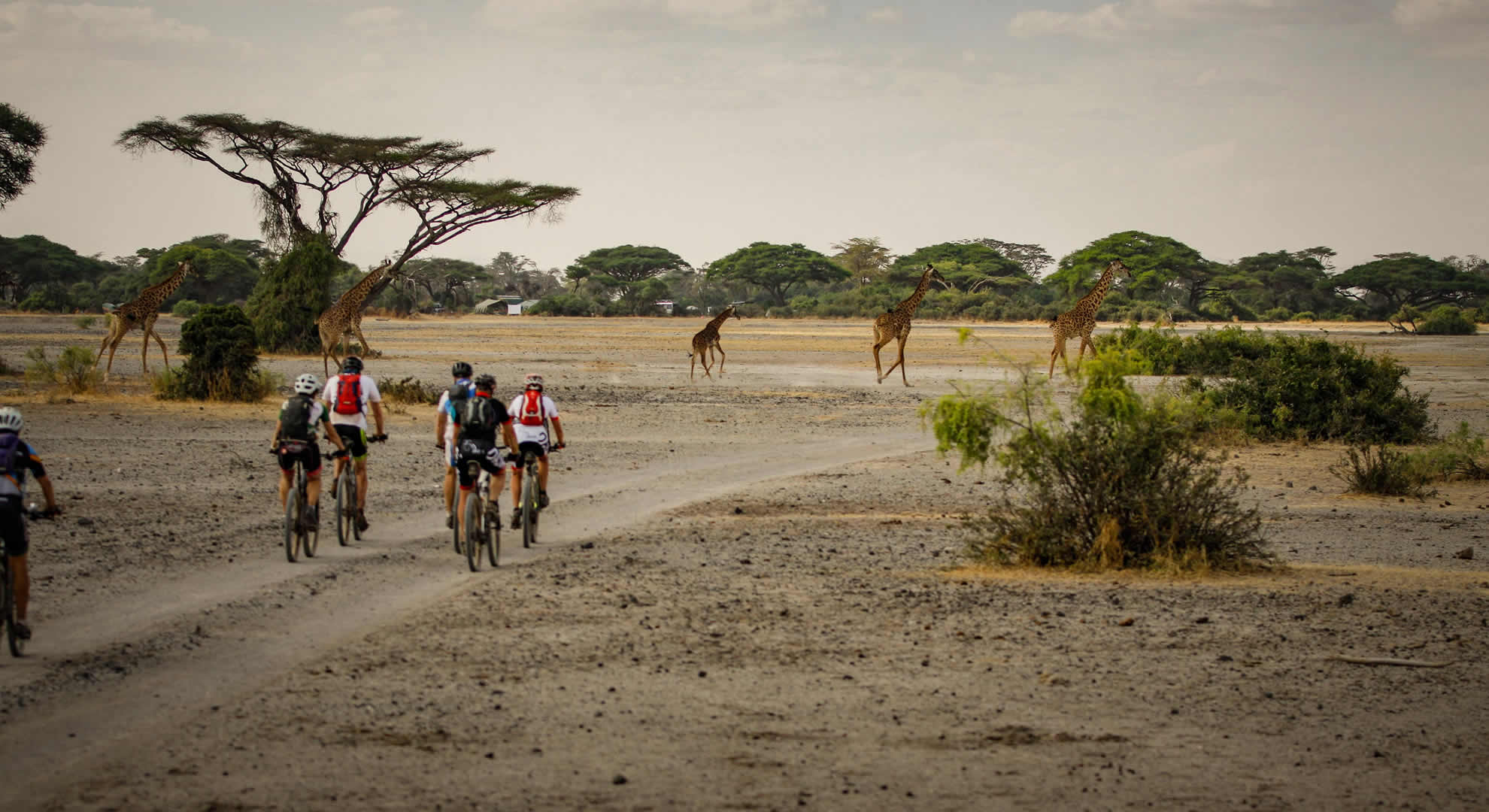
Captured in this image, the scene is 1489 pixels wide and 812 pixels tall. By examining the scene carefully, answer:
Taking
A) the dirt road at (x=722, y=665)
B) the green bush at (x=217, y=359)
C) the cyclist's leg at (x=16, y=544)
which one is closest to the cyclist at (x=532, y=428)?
the dirt road at (x=722, y=665)

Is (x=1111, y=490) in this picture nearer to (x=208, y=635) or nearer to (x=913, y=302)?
(x=208, y=635)

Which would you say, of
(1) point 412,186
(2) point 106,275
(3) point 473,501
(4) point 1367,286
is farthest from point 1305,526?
(2) point 106,275

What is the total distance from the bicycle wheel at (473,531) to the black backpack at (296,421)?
4.95 feet

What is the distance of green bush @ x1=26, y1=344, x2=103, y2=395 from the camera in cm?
2530

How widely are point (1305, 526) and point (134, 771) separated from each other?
1106cm

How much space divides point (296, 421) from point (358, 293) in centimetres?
2259

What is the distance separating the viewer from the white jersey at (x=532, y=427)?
37.0ft

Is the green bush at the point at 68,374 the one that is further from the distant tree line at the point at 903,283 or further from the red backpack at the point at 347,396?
the distant tree line at the point at 903,283

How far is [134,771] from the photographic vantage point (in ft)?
19.0

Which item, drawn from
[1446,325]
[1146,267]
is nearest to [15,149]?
[1446,325]

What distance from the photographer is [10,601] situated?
24.2 feet

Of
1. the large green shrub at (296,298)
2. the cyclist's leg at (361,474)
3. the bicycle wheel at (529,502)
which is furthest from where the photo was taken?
the large green shrub at (296,298)

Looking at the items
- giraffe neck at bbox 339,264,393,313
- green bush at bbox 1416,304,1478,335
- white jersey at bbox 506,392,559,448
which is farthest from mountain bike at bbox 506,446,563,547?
green bush at bbox 1416,304,1478,335

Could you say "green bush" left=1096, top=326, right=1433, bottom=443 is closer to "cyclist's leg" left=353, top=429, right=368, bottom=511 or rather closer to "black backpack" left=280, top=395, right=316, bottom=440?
"cyclist's leg" left=353, top=429, right=368, bottom=511
